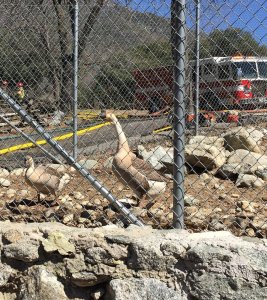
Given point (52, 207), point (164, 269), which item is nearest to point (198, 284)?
point (164, 269)

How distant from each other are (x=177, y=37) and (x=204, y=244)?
1330 mm

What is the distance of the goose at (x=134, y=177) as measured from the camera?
5.70 meters

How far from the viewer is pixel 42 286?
346cm

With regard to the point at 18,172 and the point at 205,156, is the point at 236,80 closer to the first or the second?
the point at 205,156

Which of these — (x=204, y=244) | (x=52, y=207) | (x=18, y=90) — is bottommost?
(x=52, y=207)

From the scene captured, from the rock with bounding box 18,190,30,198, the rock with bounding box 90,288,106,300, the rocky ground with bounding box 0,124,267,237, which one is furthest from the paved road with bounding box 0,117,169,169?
the rock with bounding box 90,288,106,300

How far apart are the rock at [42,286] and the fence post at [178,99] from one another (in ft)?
2.87

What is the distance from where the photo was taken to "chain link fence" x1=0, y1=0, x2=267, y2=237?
15.2ft

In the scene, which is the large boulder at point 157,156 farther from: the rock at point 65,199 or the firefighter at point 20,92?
the firefighter at point 20,92

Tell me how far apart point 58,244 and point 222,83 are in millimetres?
2457

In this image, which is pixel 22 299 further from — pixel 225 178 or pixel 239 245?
pixel 225 178

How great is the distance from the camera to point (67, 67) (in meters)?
6.43

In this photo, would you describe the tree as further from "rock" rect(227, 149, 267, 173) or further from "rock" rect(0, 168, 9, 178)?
"rock" rect(227, 149, 267, 173)

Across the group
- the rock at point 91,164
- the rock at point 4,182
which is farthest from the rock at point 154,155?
the rock at point 4,182
